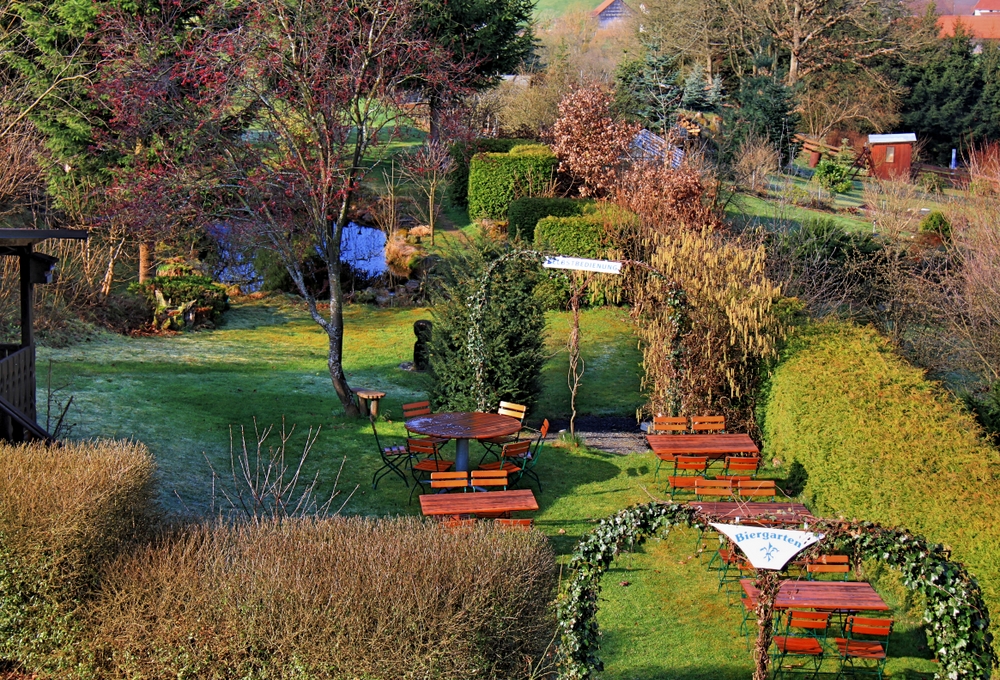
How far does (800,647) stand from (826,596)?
494 millimetres

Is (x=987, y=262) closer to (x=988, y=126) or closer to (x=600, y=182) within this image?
(x=600, y=182)

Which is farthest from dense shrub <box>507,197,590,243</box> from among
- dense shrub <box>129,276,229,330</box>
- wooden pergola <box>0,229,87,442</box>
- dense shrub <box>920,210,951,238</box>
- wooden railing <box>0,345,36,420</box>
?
wooden railing <box>0,345,36,420</box>

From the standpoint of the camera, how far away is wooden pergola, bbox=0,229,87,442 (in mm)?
9742

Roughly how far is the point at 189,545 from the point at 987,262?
11339 mm

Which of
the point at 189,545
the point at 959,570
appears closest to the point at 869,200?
the point at 959,570

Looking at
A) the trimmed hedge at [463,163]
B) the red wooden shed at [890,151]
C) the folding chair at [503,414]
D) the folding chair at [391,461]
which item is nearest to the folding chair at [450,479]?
the folding chair at [391,461]

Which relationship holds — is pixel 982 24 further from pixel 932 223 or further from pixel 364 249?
pixel 364 249

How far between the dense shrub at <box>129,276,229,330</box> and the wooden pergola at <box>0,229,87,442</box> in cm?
828

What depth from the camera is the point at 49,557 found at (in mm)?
6906

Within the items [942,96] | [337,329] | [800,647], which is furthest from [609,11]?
[800,647]

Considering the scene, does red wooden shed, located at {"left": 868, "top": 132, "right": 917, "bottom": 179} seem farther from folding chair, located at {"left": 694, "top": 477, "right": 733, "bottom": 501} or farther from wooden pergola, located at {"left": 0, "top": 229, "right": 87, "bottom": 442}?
wooden pergola, located at {"left": 0, "top": 229, "right": 87, "bottom": 442}

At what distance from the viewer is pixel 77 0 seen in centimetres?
1909

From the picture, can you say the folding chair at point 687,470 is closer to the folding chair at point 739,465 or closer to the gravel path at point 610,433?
the folding chair at point 739,465

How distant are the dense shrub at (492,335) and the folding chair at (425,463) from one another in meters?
1.66
